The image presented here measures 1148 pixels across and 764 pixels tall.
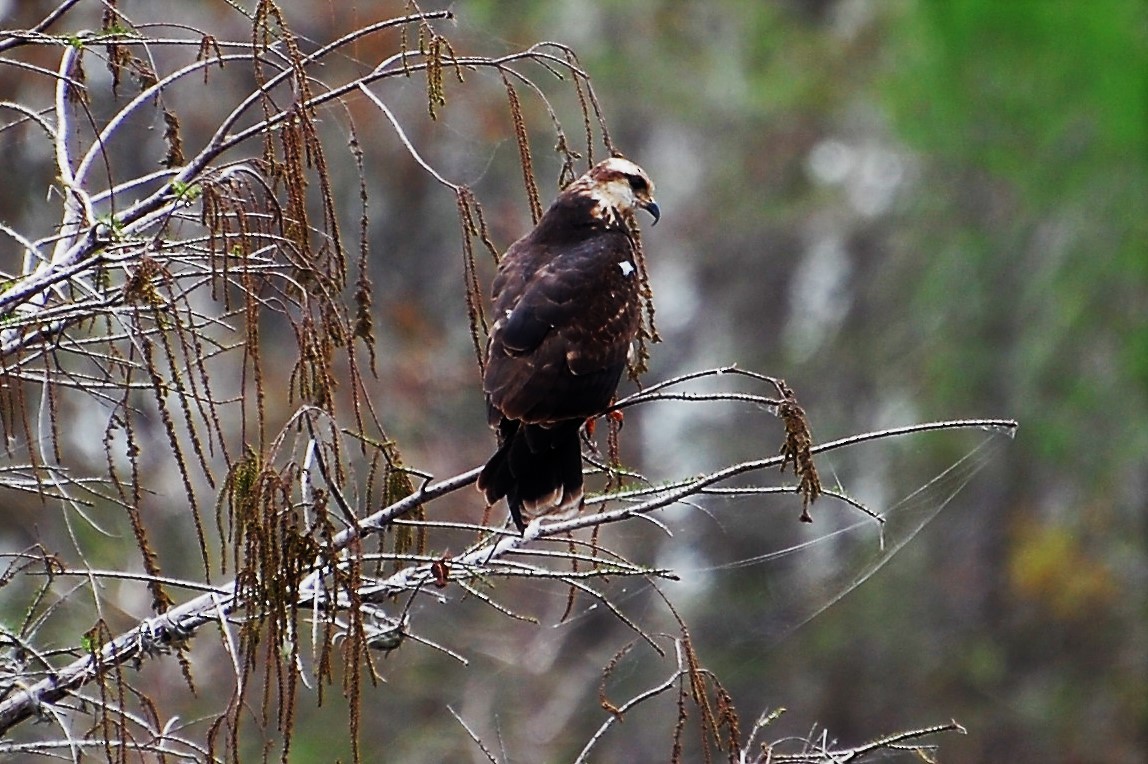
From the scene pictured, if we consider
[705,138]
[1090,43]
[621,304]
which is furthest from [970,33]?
[621,304]

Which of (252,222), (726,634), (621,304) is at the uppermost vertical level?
(726,634)

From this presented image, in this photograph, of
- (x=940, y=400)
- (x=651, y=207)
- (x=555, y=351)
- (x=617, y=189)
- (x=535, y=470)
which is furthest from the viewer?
(x=940, y=400)

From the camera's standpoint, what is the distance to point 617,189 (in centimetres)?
512

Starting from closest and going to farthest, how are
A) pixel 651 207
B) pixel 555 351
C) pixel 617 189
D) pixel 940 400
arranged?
pixel 555 351, pixel 617 189, pixel 651 207, pixel 940 400

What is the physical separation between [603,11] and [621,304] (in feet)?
42.7

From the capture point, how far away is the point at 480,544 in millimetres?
3520

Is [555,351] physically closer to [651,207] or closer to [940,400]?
[651,207]

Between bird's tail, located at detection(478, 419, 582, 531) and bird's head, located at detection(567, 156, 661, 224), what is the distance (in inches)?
33.5

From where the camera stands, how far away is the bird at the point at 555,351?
163 inches

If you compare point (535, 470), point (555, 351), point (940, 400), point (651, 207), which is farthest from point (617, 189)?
point (940, 400)

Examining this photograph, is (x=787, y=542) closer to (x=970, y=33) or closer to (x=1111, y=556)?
(x=1111, y=556)

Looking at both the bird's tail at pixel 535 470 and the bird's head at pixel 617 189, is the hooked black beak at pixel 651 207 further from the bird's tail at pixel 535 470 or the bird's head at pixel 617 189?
the bird's tail at pixel 535 470

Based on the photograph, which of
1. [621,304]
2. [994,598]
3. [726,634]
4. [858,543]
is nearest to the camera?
[621,304]

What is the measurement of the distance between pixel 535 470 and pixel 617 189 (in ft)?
4.19
